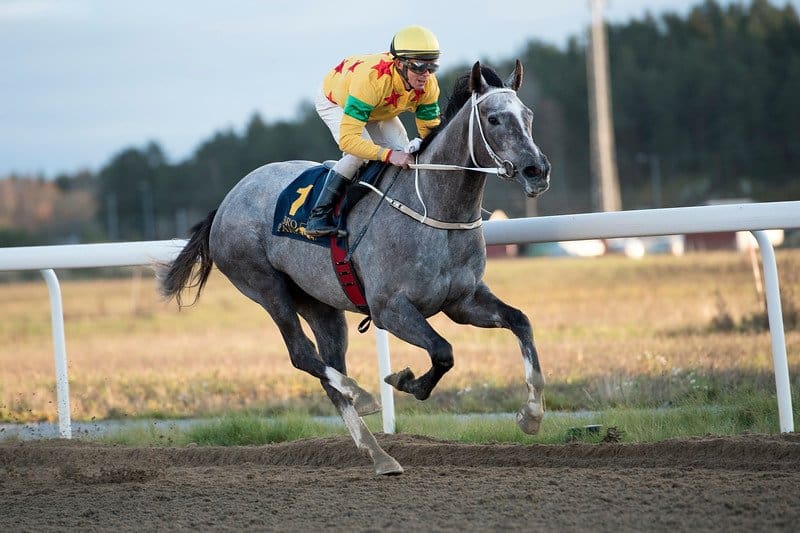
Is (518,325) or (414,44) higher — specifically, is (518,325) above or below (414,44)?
below

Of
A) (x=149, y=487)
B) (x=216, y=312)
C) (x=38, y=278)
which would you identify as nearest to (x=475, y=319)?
(x=149, y=487)

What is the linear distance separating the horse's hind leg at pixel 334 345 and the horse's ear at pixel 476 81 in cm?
173

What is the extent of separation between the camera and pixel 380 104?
219 inches

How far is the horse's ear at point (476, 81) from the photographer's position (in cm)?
512

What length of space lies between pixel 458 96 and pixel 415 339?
1.26m

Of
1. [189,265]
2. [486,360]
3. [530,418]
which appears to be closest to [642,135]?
[486,360]

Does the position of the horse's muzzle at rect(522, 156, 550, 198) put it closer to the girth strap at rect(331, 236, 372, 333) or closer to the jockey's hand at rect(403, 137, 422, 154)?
the jockey's hand at rect(403, 137, 422, 154)

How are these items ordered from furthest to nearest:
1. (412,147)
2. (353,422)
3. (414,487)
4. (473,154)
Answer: (353,422), (412,147), (473,154), (414,487)

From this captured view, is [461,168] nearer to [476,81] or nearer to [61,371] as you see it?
[476,81]

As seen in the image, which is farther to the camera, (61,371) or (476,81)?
(61,371)

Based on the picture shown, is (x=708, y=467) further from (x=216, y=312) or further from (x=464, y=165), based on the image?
(x=216, y=312)

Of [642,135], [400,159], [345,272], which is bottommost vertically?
[345,272]

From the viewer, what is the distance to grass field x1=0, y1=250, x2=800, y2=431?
23.2 ft

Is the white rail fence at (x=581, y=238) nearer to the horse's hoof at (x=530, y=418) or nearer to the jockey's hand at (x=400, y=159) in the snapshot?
the jockey's hand at (x=400, y=159)
